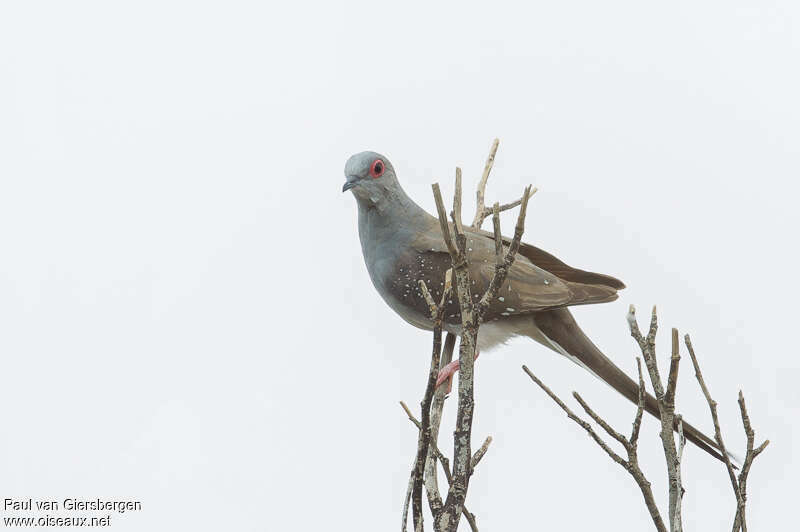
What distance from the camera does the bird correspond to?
13.4ft

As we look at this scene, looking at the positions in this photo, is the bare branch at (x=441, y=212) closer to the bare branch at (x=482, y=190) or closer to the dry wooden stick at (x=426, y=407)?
the dry wooden stick at (x=426, y=407)

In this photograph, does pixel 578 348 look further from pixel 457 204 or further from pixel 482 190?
pixel 457 204

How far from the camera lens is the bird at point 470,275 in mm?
4094

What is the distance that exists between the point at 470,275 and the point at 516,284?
24 centimetres

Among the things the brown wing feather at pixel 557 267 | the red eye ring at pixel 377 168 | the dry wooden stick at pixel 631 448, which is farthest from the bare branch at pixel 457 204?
the brown wing feather at pixel 557 267

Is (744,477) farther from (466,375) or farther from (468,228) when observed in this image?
(468,228)

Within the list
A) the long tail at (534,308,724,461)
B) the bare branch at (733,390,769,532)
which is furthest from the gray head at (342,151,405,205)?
the bare branch at (733,390,769,532)

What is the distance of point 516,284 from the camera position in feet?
13.6

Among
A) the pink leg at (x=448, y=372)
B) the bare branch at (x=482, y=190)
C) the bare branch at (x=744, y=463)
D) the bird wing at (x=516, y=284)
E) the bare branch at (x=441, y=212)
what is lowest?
the bare branch at (x=744, y=463)

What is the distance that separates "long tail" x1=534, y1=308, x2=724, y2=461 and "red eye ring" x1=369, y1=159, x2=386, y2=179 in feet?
3.45

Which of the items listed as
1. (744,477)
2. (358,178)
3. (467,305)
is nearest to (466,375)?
(467,305)

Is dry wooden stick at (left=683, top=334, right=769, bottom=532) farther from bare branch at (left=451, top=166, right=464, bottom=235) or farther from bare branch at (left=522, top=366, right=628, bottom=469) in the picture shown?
bare branch at (left=451, top=166, right=464, bottom=235)

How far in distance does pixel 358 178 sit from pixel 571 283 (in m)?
1.12

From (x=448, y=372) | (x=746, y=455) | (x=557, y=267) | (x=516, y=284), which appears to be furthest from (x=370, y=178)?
(x=746, y=455)
